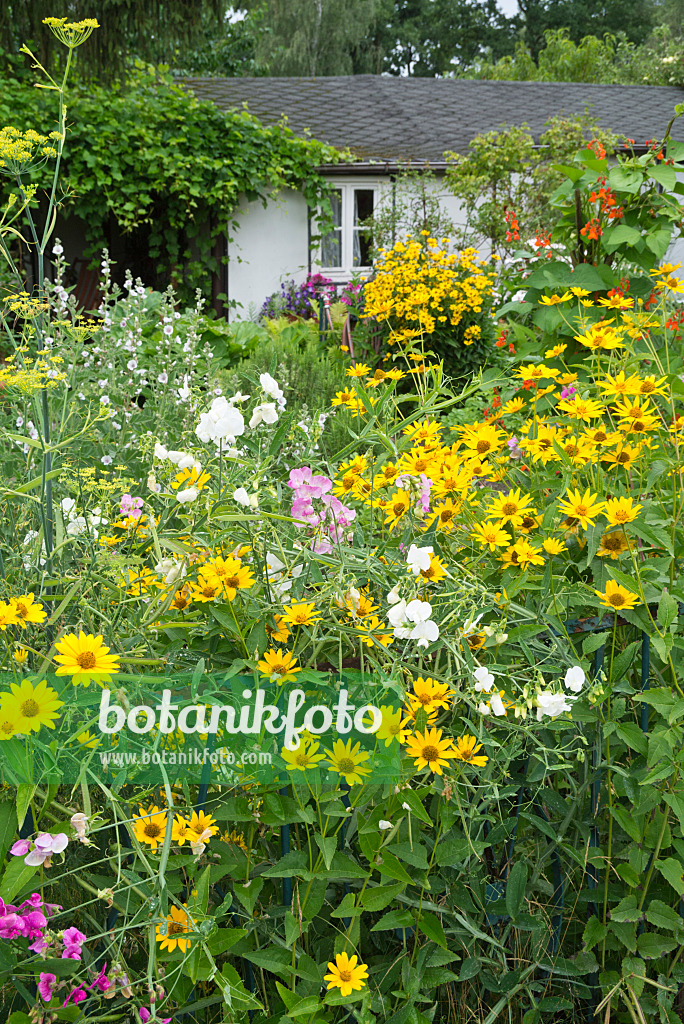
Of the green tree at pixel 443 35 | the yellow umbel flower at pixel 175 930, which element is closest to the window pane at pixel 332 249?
the yellow umbel flower at pixel 175 930

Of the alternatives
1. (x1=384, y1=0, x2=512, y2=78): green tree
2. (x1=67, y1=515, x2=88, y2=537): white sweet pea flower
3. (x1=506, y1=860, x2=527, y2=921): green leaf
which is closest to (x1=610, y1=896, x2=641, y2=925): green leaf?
(x1=506, y1=860, x2=527, y2=921): green leaf

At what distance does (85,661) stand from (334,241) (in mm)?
12546

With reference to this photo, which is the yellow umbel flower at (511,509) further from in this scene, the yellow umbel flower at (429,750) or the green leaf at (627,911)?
the green leaf at (627,911)

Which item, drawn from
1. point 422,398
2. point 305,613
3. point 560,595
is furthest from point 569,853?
point 422,398

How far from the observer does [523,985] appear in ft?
3.64

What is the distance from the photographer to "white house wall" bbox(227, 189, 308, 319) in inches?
464

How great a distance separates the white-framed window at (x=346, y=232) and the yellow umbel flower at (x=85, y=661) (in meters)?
12.1

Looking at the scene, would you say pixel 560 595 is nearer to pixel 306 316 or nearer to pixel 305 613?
pixel 305 613

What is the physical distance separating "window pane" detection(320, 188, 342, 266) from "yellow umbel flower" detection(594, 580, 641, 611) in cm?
1212

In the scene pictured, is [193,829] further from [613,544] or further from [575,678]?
[613,544]

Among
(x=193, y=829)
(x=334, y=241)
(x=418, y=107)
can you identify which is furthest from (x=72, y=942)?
(x=418, y=107)

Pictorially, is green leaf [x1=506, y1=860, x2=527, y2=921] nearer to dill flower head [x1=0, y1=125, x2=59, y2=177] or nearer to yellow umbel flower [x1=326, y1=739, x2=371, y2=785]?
yellow umbel flower [x1=326, y1=739, x2=371, y2=785]

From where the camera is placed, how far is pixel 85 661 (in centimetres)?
82

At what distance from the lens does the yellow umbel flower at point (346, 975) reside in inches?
37.6
